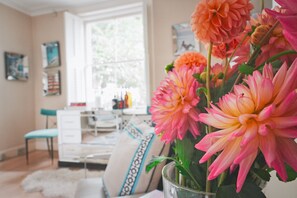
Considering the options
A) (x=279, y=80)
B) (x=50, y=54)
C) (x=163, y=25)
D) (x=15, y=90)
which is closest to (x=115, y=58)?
(x=163, y=25)

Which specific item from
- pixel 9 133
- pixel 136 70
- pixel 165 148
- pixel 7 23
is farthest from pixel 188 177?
pixel 7 23

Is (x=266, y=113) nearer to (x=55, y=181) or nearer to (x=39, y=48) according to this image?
(x=55, y=181)

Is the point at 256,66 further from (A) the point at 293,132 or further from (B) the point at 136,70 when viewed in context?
(B) the point at 136,70

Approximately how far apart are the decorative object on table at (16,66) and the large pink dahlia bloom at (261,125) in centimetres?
448

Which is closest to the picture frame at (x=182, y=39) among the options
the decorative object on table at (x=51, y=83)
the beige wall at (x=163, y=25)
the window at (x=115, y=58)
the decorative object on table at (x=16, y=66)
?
the beige wall at (x=163, y=25)

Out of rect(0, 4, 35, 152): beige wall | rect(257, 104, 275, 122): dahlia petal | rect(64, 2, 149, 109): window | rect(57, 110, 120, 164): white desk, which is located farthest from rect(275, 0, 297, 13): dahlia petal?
rect(0, 4, 35, 152): beige wall

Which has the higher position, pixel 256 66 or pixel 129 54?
pixel 129 54

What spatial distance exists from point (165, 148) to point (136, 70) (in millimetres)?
3045

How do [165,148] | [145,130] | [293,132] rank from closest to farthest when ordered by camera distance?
[293,132] → [165,148] → [145,130]

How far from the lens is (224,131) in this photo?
A: 0.23m

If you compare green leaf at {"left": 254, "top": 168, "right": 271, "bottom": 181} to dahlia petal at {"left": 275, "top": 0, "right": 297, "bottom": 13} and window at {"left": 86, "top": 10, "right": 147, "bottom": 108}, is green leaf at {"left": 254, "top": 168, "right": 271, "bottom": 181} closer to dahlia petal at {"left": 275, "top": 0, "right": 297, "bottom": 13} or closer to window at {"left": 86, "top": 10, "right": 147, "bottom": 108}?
dahlia petal at {"left": 275, "top": 0, "right": 297, "bottom": 13}

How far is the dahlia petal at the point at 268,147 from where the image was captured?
0.66 ft

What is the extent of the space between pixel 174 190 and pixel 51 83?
4.32m

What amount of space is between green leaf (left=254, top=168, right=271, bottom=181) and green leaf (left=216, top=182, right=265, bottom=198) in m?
0.02
